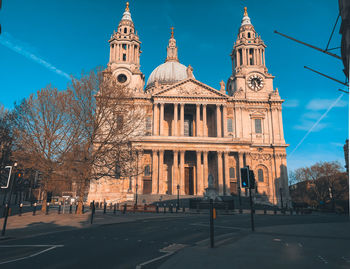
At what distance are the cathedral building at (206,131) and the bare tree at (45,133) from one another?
1721 cm

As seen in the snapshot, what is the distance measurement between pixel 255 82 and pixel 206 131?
15.4 metres

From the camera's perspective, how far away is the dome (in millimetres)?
69488

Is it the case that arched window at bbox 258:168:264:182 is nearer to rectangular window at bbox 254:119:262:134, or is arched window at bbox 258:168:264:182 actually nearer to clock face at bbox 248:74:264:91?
rectangular window at bbox 254:119:262:134

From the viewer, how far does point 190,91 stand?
5094 cm

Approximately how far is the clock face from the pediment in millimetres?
8495

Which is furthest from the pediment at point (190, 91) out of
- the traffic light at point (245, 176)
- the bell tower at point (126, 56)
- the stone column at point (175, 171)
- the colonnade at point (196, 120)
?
the traffic light at point (245, 176)

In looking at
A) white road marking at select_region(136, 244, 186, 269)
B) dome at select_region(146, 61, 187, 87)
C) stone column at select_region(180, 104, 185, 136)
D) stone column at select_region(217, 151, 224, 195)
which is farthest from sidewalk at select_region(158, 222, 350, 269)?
dome at select_region(146, 61, 187, 87)

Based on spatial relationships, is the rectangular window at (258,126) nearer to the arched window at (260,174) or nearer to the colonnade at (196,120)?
the colonnade at (196,120)

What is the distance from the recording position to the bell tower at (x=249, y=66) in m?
55.3

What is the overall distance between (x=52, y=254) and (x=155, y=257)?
3184mm

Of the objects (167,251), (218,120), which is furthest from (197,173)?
(167,251)

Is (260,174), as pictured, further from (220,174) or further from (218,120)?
(218,120)

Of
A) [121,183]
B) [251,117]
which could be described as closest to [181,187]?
[121,183]

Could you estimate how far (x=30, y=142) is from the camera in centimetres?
2425
